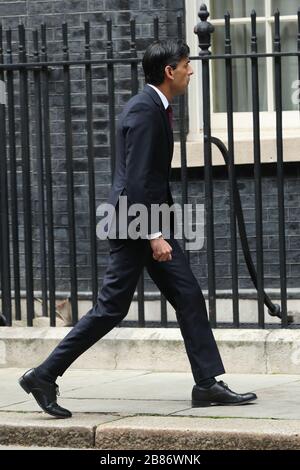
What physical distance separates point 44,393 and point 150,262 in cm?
92

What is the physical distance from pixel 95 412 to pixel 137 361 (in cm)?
156

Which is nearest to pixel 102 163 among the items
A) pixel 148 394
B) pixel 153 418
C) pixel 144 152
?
pixel 148 394

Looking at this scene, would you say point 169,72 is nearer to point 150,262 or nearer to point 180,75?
point 180,75

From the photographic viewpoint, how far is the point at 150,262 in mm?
7703

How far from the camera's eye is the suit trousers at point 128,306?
7.57 m

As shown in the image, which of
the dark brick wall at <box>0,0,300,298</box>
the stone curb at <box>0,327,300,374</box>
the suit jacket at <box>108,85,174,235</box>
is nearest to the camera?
the suit jacket at <box>108,85,174,235</box>

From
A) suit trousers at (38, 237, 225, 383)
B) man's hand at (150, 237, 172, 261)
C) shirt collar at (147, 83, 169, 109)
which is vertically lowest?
suit trousers at (38, 237, 225, 383)

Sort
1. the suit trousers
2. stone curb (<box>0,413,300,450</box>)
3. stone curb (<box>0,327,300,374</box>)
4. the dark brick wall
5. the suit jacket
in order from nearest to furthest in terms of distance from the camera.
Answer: stone curb (<box>0,413,300,450</box>)
the suit jacket
the suit trousers
stone curb (<box>0,327,300,374</box>)
the dark brick wall

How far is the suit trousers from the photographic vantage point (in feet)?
24.8

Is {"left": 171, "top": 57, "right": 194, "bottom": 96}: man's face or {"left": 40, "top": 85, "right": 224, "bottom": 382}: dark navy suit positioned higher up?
{"left": 171, "top": 57, "right": 194, "bottom": 96}: man's face

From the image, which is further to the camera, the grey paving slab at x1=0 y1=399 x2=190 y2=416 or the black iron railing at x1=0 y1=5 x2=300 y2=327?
the black iron railing at x1=0 y1=5 x2=300 y2=327

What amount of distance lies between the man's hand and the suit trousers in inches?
7.0

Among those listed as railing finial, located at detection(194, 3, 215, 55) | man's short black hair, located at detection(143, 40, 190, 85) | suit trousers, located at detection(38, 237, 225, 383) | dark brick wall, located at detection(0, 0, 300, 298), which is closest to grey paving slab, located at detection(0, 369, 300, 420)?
suit trousers, located at detection(38, 237, 225, 383)

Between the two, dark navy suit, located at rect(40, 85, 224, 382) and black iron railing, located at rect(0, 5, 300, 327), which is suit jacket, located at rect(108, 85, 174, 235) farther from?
black iron railing, located at rect(0, 5, 300, 327)
